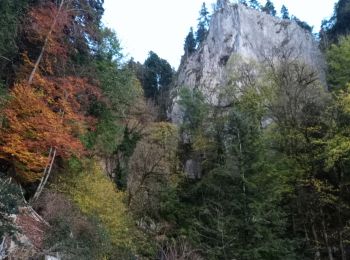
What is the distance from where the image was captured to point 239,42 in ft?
140

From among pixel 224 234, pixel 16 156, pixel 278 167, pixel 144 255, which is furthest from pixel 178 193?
pixel 16 156

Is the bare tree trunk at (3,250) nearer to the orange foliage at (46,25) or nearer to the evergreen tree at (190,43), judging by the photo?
the orange foliage at (46,25)

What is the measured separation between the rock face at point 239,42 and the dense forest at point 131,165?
15.6 m

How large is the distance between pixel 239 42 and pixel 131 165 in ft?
73.8

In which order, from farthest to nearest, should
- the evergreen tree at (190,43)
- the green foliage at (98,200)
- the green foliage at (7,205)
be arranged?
1. the evergreen tree at (190,43)
2. the green foliage at (98,200)
3. the green foliage at (7,205)

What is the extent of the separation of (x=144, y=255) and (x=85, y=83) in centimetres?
906

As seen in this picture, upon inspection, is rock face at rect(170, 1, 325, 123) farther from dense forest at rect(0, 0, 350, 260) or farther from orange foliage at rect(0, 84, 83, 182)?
orange foliage at rect(0, 84, 83, 182)

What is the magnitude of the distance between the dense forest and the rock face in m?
15.6

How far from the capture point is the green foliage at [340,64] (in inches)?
1181

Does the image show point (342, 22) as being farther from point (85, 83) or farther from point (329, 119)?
point (85, 83)

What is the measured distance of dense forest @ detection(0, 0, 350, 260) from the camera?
15031mm

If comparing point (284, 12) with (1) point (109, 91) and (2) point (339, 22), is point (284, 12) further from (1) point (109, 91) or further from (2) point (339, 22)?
(1) point (109, 91)

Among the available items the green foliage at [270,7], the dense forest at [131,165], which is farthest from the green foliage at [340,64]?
the green foliage at [270,7]

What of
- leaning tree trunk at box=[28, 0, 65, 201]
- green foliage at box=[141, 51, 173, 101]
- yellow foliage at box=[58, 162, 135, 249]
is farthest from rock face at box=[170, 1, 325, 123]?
leaning tree trunk at box=[28, 0, 65, 201]
